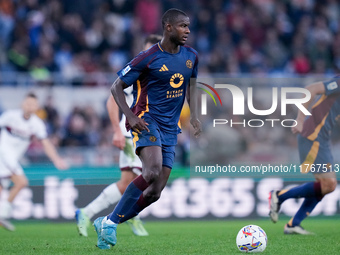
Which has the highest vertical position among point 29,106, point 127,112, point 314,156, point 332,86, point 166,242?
point 29,106

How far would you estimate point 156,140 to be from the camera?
21.7ft

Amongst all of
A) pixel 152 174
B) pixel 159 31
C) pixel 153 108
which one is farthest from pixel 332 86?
pixel 159 31

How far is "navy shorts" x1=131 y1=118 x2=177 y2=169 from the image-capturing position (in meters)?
6.61

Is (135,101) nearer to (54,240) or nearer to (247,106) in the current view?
(54,240)

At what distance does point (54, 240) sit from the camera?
26.7ft

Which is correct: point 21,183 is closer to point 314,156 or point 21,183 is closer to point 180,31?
point 314,156

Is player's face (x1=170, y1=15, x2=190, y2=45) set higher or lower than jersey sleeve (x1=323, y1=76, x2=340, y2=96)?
higher

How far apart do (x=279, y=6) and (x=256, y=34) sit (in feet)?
4.68

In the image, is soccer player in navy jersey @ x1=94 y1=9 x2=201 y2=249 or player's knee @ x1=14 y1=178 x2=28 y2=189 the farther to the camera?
player's knee @ x1=14 y1=178 x2=28 y2=189

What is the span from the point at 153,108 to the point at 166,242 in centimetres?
176

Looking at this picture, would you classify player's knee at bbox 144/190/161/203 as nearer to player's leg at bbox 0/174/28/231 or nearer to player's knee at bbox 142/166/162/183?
player's knee at bbox 142/166/162/183

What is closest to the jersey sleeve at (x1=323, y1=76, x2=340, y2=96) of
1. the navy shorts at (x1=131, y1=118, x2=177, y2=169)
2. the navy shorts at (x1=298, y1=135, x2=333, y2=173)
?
the navy shorts at (x1=298, y1=135, x2=333, y2=173)

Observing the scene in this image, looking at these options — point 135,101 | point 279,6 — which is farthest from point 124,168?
point 279,6

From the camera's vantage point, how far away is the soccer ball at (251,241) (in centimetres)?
657
